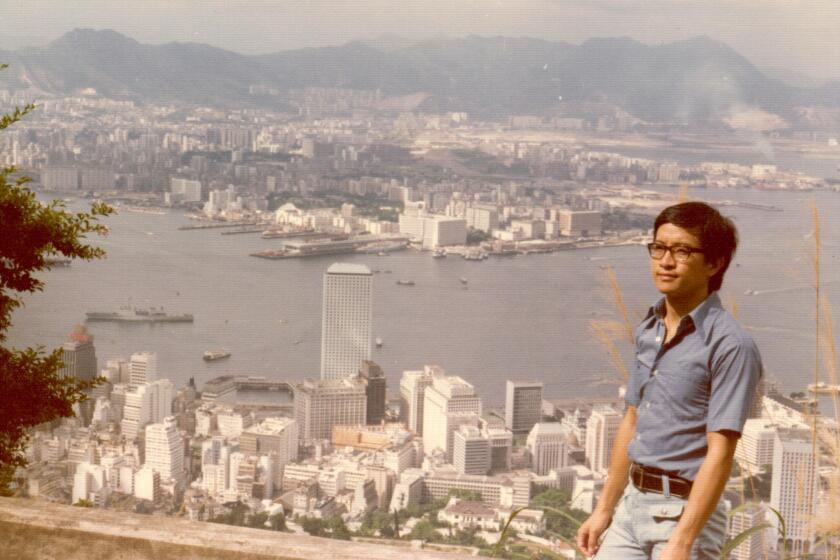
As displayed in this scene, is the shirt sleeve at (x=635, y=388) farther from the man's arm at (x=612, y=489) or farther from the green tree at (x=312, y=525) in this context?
the green tree at (x=312, y=525)

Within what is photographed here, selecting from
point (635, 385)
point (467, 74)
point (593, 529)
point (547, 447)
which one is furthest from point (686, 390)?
point (467, 74)

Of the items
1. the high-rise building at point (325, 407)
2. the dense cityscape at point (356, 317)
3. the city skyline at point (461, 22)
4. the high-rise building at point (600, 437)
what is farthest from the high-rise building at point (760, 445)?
the high-rise building at point (325, 407)

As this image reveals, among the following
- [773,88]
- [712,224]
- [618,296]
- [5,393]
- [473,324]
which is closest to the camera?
[712,224]

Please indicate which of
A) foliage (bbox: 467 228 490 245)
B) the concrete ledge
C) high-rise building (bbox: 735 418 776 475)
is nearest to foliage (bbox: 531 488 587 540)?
high-rise building (bbox: 735 418 776 475)

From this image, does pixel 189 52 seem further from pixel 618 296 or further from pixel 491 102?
pixel 618 296

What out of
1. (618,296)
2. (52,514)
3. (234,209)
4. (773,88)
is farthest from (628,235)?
(52,514)
